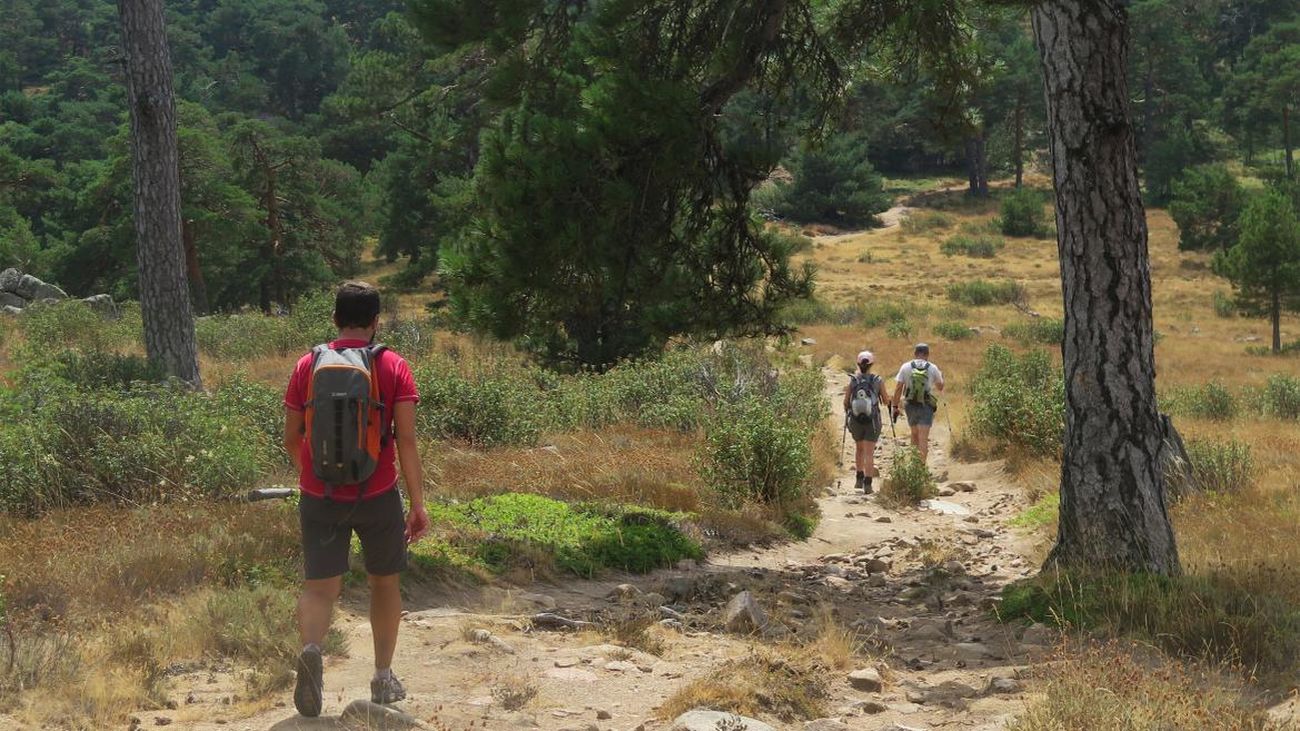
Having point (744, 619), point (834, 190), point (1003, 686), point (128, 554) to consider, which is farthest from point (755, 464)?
point (834, 190)

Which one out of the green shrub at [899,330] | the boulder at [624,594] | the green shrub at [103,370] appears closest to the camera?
the boulder at [624,594]

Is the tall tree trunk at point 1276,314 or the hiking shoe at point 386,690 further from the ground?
the hiking shoe at point 386,690

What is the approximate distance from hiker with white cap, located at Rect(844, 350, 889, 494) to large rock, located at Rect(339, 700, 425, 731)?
822cm

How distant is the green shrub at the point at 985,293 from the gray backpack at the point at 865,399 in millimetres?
33754

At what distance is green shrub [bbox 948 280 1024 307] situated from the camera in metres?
45.0

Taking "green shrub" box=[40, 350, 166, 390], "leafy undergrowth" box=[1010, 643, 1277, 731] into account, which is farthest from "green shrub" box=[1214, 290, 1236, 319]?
A: "leafy undergrowth" box=[1010, 643, 1277, 731]

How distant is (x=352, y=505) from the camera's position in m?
4.31

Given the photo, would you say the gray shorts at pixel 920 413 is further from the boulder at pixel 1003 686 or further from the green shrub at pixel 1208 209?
Answer: the green shrub at pixel 1208 209

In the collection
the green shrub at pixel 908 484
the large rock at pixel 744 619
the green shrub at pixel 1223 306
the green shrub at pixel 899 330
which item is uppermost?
the large rock at pixel 744 619

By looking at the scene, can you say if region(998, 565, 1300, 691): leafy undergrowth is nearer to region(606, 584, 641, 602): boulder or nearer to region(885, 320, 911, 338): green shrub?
region(606, 584, 641, 602): boulder

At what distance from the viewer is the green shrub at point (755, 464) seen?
31.9 feet

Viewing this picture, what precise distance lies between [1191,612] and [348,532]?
12.4 feet

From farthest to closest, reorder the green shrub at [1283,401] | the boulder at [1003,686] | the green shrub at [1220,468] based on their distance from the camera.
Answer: the green shrub at [1283,401] < the green shrub at [1220,468] < the boulder at [1003,686]

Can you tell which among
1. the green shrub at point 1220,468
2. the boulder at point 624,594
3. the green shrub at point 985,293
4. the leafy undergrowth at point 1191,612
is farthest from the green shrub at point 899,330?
the boulder at point 624,594
